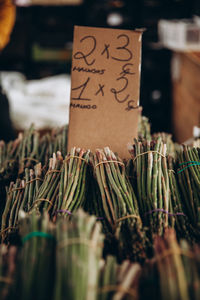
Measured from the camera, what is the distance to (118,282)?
1035mm

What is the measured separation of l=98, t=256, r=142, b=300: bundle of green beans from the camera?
1005 millimetres

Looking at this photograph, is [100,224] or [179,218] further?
[179,218]

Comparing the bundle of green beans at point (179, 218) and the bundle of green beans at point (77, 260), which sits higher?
the bundle of green beans at point (179, 218)

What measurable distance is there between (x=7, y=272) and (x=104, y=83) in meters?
1.06

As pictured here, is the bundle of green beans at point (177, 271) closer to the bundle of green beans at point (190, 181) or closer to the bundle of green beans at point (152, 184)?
the bundle of green beans at point (152, 184)

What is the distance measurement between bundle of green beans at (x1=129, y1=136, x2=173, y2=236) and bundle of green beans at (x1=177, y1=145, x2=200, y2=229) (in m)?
0.10

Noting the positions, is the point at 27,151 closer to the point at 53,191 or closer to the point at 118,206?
the point at 53,191

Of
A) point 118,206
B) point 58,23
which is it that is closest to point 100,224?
point 118,206

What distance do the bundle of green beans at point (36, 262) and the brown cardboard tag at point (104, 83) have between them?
0.77 meters

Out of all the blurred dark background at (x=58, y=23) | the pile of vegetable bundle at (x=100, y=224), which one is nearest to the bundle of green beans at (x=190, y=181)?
the pile of vegetable bundle at (x=100, y=224)

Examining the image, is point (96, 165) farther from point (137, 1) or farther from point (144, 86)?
point (137, 1)

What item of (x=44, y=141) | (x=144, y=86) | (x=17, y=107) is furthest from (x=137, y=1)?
(x=44, y=141)

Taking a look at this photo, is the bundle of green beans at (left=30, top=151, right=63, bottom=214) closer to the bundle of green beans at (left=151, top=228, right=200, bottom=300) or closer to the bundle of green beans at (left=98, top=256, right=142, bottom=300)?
the bundle of green beans at (left=98, top=256, right=142, bottom=300)

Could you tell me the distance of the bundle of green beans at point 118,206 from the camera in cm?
130
